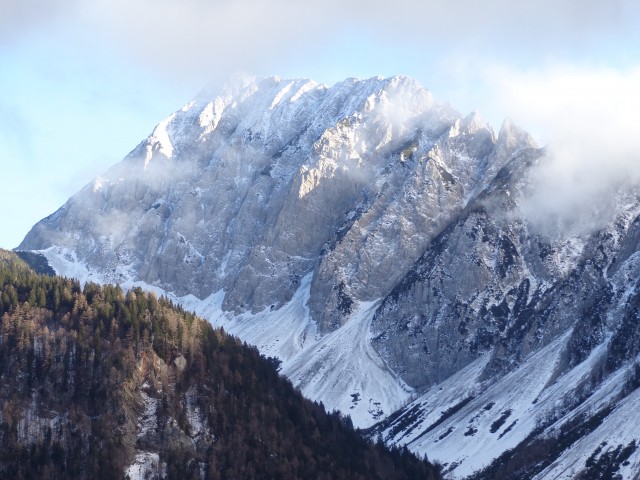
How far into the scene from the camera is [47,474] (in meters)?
191

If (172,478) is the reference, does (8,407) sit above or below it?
above

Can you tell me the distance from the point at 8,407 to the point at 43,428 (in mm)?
7224

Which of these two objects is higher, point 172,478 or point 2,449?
point 2,449

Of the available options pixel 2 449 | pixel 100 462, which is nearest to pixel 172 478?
pixel 100 462

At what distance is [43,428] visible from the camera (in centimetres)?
19988

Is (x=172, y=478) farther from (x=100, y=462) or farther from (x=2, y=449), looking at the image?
(x=2, y=449)

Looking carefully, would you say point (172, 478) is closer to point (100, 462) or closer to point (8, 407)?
point (100, 462)

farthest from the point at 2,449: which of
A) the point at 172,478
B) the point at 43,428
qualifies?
the point at 172,478

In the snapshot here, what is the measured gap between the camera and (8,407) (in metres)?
200

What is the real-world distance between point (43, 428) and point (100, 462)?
12590 mm

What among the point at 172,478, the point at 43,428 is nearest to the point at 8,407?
the point at 43,428

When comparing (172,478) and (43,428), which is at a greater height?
(43,428)

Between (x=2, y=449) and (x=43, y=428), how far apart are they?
911 centimetres

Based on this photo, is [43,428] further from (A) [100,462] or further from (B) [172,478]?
(B) [172,478]
